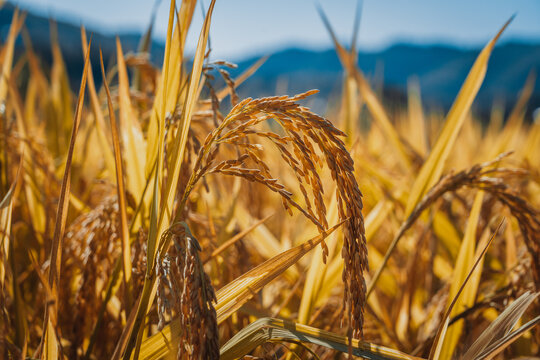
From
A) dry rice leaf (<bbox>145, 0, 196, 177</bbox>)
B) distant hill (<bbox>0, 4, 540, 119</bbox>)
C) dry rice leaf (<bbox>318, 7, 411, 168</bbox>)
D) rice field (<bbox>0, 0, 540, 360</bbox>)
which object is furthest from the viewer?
distant hill (<bbox>0, 4, 540, 119</bbox>)

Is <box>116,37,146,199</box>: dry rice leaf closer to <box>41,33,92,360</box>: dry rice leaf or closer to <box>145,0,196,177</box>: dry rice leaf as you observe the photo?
<box>145,0,196,177</box>: dry rice leaf

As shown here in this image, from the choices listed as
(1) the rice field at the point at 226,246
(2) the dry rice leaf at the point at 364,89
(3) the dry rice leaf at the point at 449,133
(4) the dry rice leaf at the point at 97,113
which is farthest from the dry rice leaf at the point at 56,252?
(2) the dry rice leaf at the point at 364,89

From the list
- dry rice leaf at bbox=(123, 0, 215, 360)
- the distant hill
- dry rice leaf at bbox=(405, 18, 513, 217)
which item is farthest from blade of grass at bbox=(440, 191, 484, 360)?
the distant hill

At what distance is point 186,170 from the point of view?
21.1 inches

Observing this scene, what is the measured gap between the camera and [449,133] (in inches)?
30.7

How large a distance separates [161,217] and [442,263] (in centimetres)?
98

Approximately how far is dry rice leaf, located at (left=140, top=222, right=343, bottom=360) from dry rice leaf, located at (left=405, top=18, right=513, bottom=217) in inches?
13.8

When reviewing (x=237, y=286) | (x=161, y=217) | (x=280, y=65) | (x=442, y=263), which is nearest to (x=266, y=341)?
(x=237, y=286)

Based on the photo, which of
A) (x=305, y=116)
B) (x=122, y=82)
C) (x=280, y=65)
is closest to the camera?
(x=305, y=116)

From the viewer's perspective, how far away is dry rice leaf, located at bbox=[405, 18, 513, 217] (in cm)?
75

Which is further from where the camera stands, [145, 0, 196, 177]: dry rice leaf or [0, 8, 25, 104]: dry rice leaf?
[0, 8, 25, 104]: dry rice leaf

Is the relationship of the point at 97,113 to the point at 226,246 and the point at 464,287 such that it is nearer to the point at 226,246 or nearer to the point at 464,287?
the point at 226,246

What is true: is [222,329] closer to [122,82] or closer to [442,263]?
[122,82]

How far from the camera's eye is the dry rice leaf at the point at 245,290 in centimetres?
47
